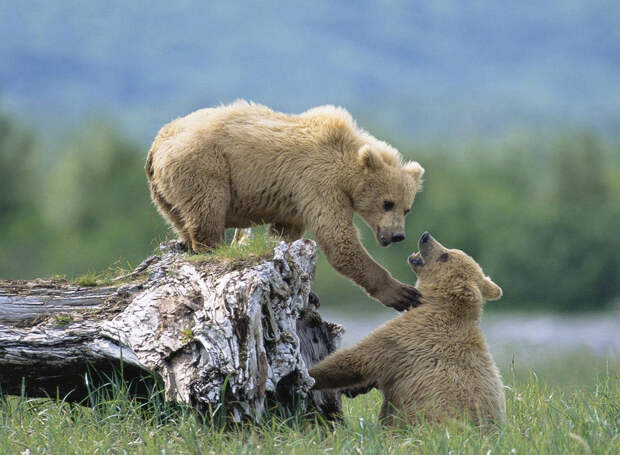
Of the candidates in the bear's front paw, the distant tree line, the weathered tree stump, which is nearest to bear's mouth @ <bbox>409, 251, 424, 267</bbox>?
the bear's front paw

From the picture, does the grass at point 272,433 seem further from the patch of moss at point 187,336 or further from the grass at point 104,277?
the grass at point 104,277

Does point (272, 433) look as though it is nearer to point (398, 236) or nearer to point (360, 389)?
point (360, 389)

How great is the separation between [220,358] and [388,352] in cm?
154

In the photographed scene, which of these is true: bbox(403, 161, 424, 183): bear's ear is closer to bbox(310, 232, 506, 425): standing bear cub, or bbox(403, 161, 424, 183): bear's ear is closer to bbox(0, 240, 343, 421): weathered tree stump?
bbox(310, 232, 506, 425): standing bear cub

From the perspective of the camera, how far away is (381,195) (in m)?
7.48

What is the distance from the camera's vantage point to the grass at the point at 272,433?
4.97 metres

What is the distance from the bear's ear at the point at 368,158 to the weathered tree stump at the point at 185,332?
140 centimetres

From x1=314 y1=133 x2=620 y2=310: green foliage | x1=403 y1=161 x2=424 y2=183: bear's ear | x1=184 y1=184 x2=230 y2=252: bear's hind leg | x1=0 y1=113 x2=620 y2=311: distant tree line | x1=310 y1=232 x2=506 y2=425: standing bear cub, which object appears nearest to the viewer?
x1=310 y1=232 x2=506 y2=425: standing bear cub

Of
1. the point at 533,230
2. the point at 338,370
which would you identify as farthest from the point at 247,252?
the point at 533,230

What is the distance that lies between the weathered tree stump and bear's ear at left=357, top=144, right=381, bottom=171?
140cm

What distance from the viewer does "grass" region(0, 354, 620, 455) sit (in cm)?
497

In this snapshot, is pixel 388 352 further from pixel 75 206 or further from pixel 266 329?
pixel 75 206

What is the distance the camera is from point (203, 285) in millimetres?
5812

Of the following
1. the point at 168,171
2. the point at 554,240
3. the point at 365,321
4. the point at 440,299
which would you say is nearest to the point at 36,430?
the point at 168,171
